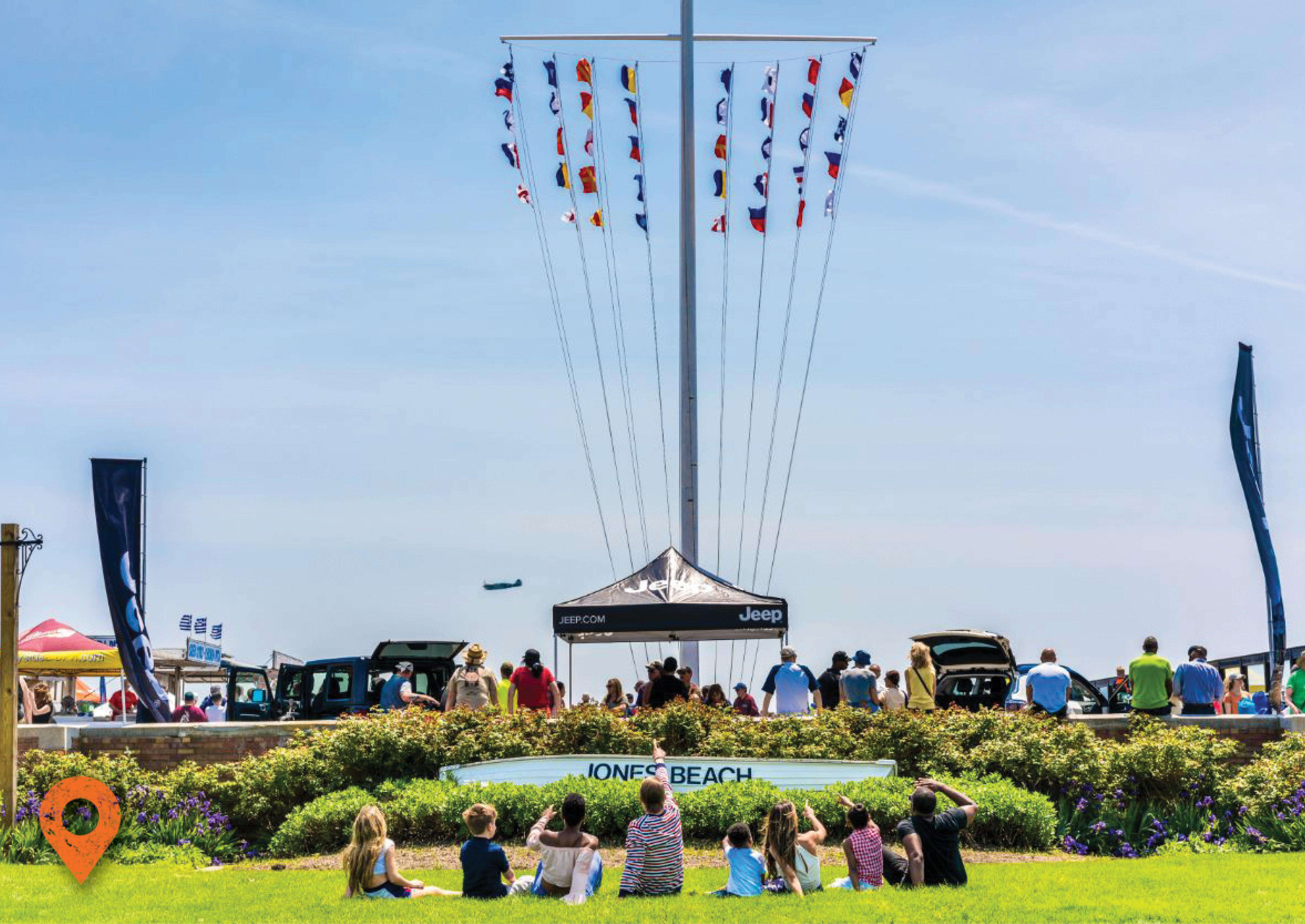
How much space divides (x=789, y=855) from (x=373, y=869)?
3158 mm

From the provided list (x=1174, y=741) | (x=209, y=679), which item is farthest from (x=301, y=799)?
(x=209, y=679)

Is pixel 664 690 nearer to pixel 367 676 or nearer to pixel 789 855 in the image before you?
pixel 367 676

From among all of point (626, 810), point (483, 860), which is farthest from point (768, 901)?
point (626, 810)

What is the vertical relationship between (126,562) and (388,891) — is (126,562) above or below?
above

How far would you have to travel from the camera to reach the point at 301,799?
18.7 m

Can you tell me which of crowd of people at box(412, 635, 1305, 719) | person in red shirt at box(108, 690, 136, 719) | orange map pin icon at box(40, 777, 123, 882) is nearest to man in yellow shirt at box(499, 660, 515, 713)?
crowd of people at box(412, 635, 1305, 719)

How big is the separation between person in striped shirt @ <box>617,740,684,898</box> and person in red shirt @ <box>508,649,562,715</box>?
23.5 ft

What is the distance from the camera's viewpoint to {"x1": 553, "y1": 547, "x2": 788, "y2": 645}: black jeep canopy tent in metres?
20.1

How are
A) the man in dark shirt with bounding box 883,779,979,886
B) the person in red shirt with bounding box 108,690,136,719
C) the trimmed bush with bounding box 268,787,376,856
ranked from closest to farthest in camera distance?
the man in dark shirt with bounding box 883,779,979,886 → the trimmed bush with bounding box 268,787,376,856 → the person in red shirt with bounding box 108,690,136,719

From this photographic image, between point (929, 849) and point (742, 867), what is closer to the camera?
point (742, 867)

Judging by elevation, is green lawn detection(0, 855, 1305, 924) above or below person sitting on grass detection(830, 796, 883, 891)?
below

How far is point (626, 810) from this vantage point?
54.5ft

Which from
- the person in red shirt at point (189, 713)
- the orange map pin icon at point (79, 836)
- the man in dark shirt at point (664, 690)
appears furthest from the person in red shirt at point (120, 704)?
the orange map pin icon at point (79, 836)

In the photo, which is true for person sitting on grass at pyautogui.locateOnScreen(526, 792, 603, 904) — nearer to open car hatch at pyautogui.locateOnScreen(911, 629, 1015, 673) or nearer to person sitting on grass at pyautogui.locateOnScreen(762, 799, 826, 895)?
person sitting on grass at pyautogui.locateOnScreen(762, 799, 826, 895)
